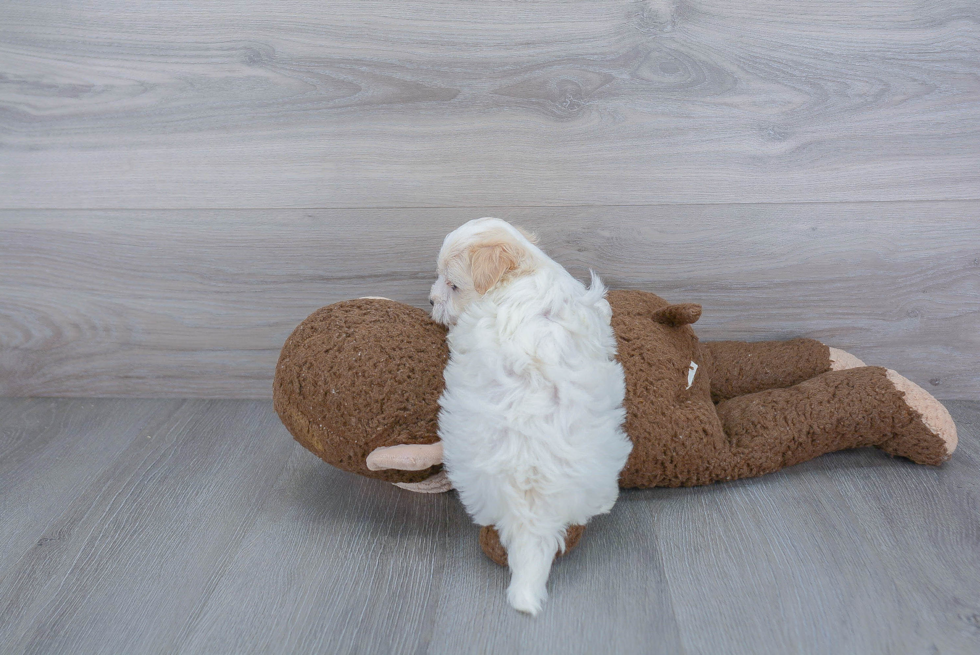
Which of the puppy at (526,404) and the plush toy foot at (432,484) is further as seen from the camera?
the plush toy foot at (432,484)

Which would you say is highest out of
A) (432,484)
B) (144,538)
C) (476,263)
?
(476,263)

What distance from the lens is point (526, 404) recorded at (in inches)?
35.0

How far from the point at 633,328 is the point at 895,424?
481mm

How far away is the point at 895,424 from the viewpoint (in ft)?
3.68

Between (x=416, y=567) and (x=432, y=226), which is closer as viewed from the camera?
(x=416, y=567)

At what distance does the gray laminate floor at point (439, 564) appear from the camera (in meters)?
0.84

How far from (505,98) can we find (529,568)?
844 mm

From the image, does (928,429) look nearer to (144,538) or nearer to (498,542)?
(498,542)

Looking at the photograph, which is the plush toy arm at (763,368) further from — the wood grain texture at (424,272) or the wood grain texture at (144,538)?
the wood grain texture at (144,538)

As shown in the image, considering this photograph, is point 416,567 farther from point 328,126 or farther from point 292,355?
point 328,126

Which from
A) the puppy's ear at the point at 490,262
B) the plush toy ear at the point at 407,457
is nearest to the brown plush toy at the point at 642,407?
the plush toy ear at the point at 407,457

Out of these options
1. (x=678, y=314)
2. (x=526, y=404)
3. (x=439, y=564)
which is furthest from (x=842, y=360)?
(x=439, y=564)

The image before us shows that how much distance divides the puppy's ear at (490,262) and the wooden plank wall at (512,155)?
362 mm

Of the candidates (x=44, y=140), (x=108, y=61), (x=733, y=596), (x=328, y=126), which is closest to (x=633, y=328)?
(x=733, y=596)
